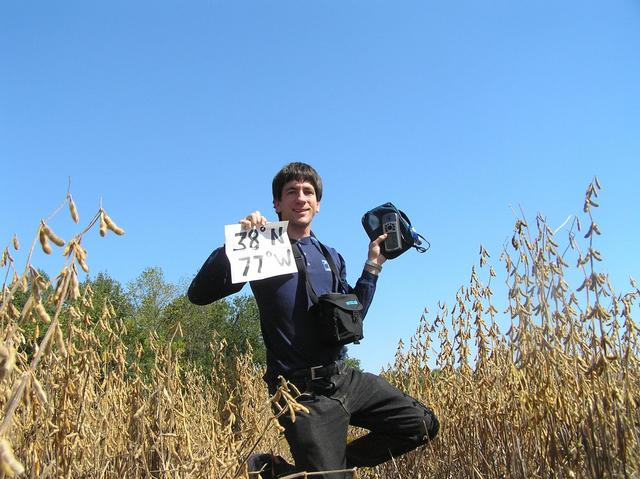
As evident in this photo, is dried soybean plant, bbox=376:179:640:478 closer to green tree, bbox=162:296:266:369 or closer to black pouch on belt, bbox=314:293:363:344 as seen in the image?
black pouch on belt, bbox=314:293:363:344

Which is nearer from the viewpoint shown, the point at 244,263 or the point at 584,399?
the point at 584,399

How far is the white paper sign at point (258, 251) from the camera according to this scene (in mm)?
2604

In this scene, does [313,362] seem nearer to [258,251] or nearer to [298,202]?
[258,251]

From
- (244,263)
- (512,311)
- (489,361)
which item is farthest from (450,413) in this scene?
(244,263)

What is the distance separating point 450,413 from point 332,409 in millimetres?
1015

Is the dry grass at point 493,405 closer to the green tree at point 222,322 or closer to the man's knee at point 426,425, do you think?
the man's knee at point 426,425

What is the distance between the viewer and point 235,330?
3231cm

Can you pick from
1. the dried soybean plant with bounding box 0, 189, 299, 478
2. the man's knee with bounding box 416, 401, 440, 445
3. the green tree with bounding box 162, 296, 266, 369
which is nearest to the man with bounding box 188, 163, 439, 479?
the man's knee with bounding box 416, 401, 440, 445

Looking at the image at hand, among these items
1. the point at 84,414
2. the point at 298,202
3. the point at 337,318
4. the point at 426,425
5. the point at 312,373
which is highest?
the point at 298,202

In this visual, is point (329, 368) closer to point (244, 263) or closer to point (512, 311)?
point (244, 263)

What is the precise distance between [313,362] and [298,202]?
85 cm

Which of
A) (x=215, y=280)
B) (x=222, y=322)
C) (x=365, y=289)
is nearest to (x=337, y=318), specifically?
(x=365, y=289)

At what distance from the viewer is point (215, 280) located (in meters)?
2.70

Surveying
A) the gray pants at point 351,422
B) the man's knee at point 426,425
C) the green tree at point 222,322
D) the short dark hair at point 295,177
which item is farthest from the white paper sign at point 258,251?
the green tree at point 222,322
